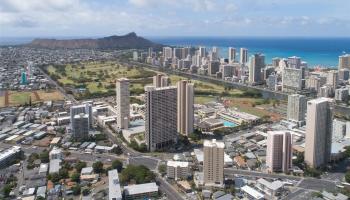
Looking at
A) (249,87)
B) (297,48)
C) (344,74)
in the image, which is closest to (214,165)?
(249,87)

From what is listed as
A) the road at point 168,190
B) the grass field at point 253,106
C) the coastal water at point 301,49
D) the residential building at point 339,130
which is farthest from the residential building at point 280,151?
the coastal water at point 301,49

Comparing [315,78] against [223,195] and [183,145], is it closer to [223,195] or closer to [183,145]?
[183,145]

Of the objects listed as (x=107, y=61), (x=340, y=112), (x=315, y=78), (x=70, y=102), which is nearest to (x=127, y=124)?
(x=70, y=102)

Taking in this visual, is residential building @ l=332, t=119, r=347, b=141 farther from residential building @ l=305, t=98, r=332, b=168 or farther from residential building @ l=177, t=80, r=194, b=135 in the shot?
residential building @ l=177, t=80, r=194, b=135

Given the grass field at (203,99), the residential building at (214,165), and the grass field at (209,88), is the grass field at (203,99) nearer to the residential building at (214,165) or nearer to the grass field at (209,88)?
the grass field at (209,88)

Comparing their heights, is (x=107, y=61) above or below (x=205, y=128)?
above
